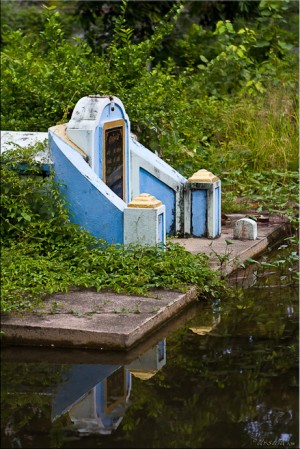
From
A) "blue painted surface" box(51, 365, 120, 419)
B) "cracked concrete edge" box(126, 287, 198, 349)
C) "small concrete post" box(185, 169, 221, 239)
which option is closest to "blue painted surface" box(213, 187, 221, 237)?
"small concrete post" box(185, 169, 221, 239)

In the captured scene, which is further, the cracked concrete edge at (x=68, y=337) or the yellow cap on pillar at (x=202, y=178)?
the yellow cap on pillar at (x=202, y=178)

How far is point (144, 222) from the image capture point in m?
7.20

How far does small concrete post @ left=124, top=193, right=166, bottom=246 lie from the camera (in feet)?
23.5

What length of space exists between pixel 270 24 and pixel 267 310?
8.31 m

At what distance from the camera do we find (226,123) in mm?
11820

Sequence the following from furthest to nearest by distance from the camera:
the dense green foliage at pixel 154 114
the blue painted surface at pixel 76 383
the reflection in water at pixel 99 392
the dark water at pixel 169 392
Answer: the dense green foliage at pixel 154 114 → the blue painted surface at pixel 76 383 → the reflection in water at pixel 99 392 → the dark water at pixel 169 392

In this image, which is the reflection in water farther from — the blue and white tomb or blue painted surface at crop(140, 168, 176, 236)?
blue painted surface at crop(140, 168, 176, 236)

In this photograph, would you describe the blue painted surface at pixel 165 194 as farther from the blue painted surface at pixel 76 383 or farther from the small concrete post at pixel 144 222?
the blue painted surface at pixel 76 383

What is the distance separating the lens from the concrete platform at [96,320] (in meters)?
5.80

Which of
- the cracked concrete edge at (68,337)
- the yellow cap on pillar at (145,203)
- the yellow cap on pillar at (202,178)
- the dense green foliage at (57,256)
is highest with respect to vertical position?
the yellow cap on pillar at (202,178)

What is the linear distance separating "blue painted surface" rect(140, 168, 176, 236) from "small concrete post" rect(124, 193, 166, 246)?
131 cm

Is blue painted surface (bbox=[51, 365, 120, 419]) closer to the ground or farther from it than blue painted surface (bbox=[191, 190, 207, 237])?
closer to the ground

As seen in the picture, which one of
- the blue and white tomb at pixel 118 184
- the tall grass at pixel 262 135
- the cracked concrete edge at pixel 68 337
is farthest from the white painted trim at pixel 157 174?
the cracked concrete edge at pixel 68 337

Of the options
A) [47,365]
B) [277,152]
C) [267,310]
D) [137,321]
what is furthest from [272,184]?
[47,365]
